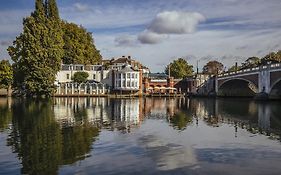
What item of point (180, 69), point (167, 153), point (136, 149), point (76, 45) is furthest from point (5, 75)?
point (167, 153)

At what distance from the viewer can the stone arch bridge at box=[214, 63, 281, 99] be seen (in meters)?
61.8

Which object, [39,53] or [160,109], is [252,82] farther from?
[39,53]

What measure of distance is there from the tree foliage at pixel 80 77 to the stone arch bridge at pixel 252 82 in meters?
34.1

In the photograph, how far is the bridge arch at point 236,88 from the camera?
87.8 m

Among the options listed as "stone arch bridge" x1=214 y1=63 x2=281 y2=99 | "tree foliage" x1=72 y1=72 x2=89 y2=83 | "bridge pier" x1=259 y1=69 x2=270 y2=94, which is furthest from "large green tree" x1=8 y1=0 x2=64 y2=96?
"bridge pier" x1=259 y1=69 x2=270 y2=94

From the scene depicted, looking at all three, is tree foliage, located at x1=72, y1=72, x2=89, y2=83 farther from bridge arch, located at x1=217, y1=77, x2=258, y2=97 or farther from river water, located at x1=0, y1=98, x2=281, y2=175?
river water, located at x1=0, y1=98, x2=281, y2=175

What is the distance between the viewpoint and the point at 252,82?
71312 mm

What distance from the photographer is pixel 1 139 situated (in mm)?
22172

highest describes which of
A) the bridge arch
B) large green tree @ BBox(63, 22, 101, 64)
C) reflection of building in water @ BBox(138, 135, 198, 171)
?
large green tree @ BBox(63, 22, 101, 64)

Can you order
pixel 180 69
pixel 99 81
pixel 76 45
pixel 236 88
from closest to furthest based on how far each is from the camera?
pixel 76 45 → pixel 236 88 → pixel 99 81 → pixel 180 69

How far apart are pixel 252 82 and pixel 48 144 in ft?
190

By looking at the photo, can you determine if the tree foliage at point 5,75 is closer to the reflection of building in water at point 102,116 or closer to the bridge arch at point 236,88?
the reflection of building in water at point 102,116

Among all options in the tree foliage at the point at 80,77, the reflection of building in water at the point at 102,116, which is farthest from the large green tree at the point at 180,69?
the reflection of building in water at the point at 102,116

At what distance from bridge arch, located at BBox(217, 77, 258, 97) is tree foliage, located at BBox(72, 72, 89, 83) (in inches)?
1359
